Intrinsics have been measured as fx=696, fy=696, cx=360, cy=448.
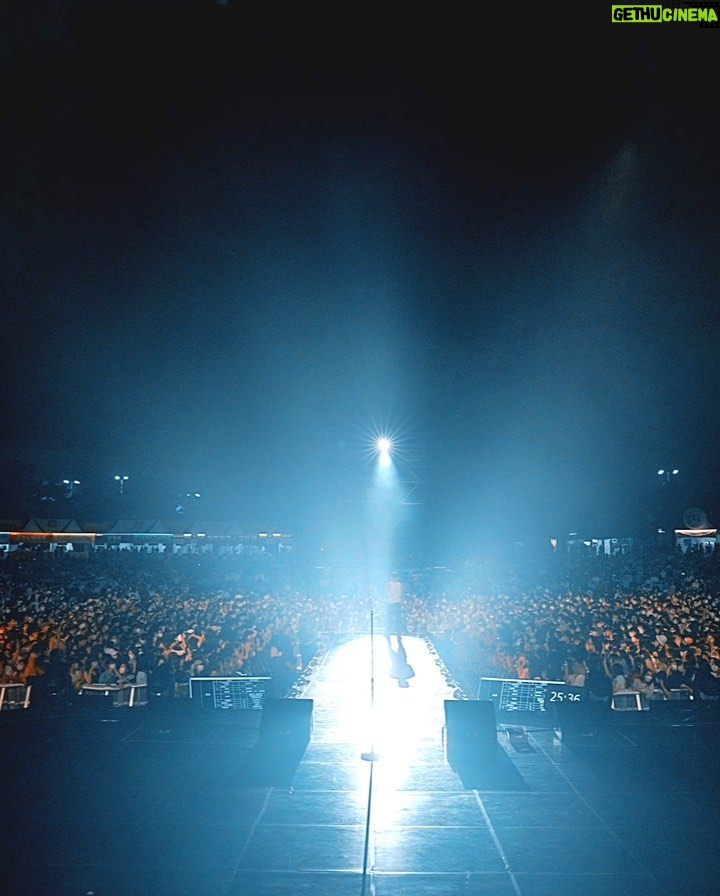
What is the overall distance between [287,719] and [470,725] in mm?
2889

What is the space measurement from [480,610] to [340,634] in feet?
15.8

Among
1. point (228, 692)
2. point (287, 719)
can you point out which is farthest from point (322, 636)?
point (287, 719)

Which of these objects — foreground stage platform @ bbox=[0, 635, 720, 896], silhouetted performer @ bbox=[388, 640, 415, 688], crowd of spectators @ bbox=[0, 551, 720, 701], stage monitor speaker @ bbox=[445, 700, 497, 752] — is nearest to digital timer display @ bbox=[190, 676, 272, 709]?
foreground stage platform @ bbox=[0, 635, 720, 896]

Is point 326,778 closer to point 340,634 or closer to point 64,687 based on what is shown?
point 64,687

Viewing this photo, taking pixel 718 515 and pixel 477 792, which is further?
pixel 718 515

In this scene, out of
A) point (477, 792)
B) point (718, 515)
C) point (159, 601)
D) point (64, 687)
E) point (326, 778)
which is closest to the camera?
point (477, 792)

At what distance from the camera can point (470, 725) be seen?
10391 mm

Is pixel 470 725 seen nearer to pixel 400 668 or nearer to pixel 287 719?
pixel 287 719

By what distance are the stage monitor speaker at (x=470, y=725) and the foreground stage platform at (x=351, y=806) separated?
265 mm

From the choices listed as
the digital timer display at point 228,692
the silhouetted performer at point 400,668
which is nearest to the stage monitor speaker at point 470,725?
the digital timer display at point 228,692

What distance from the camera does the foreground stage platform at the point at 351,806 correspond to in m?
6.77

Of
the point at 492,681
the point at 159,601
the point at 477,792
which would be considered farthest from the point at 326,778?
the point at 159,601

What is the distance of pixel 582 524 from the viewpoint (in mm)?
42906

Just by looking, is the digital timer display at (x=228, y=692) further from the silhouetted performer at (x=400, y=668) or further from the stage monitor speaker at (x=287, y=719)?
the silhouetted performer at (x=400, y=668)
